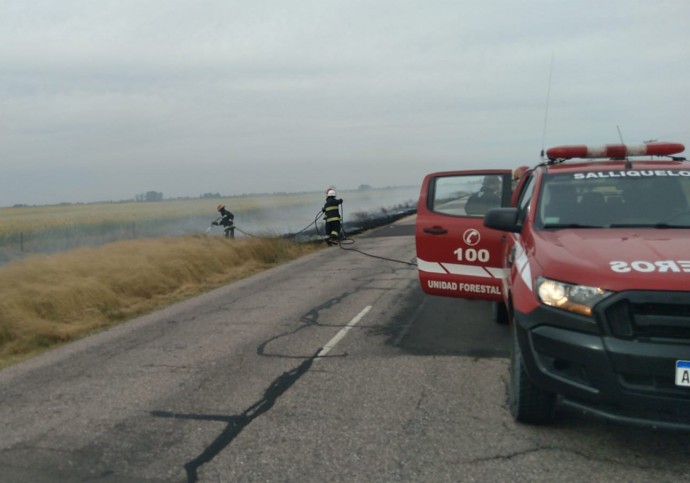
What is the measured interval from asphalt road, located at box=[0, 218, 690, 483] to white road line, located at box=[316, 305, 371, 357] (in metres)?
0.02

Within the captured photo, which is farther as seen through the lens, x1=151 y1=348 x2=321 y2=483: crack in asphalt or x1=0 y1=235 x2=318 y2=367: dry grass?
x1=0 y1=235 x2=318 y2=367: dry grass

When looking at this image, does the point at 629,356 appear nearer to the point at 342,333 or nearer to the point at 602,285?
the point at 602,285

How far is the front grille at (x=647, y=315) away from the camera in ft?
11.9

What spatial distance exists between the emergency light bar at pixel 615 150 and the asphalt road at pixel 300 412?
2.10m

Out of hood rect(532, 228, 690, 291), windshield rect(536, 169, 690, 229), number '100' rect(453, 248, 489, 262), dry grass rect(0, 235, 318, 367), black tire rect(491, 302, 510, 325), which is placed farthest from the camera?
dry grass rect(0, 235, 318, 367)

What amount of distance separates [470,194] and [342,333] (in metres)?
2.28

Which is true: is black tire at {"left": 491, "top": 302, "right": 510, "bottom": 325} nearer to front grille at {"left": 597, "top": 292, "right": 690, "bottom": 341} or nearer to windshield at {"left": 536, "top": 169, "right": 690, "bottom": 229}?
windshield at {"left": 536, "top": 169, "right": 690, "bottom": 229}

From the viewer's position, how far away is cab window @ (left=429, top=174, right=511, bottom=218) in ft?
24.6

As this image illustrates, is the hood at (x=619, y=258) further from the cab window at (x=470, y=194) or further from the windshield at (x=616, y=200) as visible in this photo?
the cab window at (x=470, y=194)

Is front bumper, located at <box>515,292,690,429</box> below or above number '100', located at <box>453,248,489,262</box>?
below

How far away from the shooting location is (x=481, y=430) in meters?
4.64

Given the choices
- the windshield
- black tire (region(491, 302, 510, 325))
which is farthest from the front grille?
black tire (region(491, 302, 510, 325))

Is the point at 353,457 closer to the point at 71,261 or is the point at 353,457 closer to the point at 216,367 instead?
the point at 216,367

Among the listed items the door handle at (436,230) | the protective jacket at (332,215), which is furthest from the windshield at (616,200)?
the protective jacket at (332,215)
